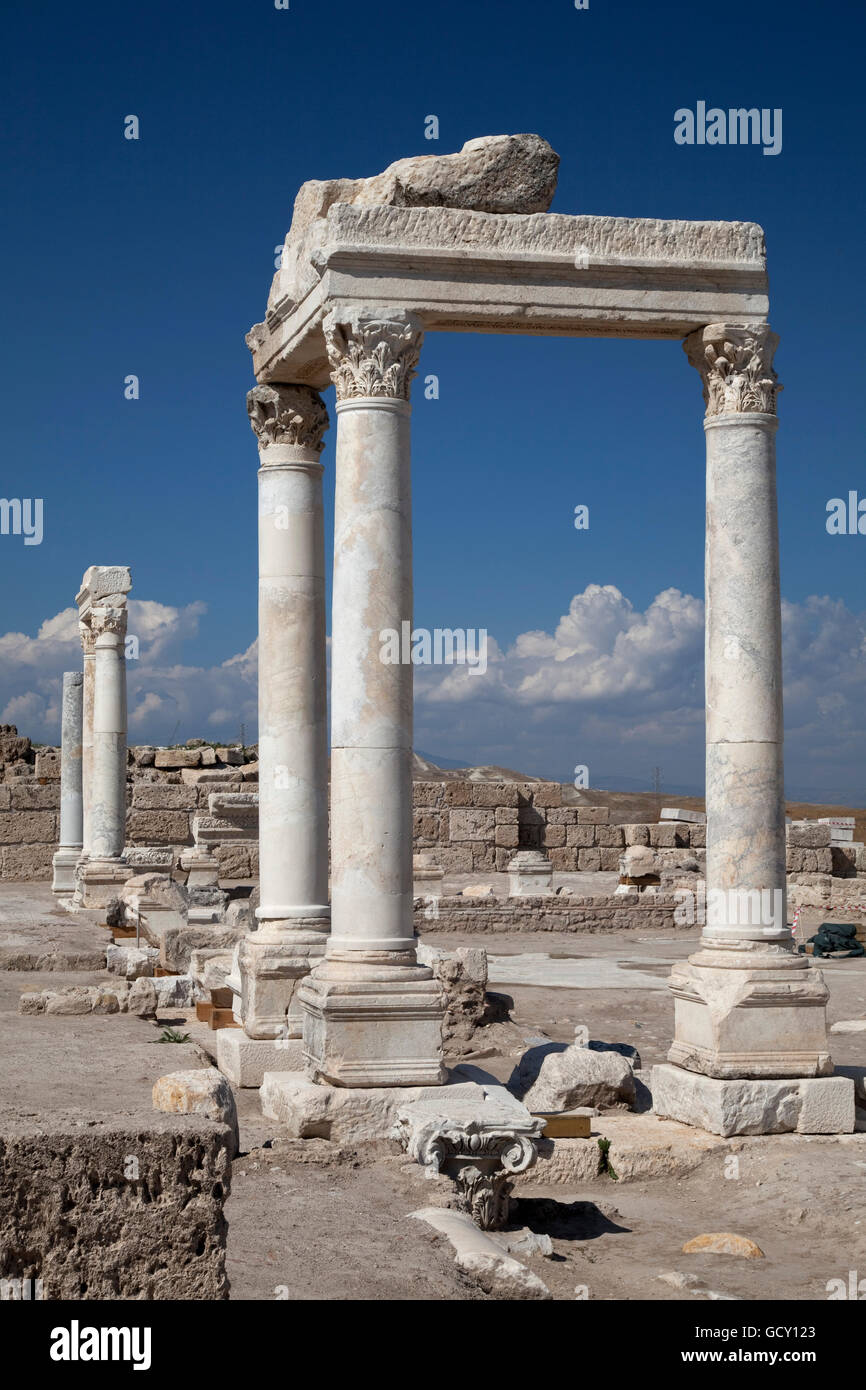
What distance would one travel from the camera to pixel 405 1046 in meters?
8.42

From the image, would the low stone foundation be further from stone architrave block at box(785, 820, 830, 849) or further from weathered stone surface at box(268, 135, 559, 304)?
weathered stone surface at box(268, 135, 559, 304)

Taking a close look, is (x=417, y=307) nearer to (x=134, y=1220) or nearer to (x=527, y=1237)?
(x=527, y=1237)

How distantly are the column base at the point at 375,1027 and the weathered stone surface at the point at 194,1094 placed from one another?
1376mm

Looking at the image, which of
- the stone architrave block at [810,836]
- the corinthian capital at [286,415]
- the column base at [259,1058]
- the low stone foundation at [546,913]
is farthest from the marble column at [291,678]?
the stone architrave block at [810,836]

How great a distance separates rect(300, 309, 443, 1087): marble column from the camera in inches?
336

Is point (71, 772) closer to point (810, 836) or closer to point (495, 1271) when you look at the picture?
point (810, 836)

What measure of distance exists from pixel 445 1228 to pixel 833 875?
931 inches

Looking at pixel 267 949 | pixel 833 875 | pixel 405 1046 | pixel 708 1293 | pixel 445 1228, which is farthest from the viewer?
pixel 833 875

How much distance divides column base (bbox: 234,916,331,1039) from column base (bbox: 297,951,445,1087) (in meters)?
1.21

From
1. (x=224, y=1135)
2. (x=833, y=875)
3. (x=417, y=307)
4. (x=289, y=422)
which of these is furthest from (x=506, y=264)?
(x=833, y=875)

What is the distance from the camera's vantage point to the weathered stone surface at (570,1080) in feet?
30.4

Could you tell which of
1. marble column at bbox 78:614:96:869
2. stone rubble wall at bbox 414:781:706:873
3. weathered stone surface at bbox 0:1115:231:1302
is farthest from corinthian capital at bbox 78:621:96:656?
weathered stone surface at bbox 0:1115:231:1302

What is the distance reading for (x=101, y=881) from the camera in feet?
69.7

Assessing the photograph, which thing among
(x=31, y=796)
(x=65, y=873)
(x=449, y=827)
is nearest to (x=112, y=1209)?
(x=65, y=873)
